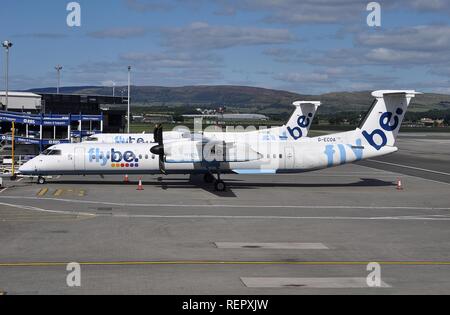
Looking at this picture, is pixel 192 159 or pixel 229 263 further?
pixel 192 159

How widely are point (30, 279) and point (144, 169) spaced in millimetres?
22949

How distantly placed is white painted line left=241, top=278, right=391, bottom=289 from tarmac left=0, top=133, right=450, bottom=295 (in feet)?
0.09

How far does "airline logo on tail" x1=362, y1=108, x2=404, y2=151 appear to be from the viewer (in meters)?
39.6

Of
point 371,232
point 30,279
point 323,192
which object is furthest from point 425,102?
point 30,279

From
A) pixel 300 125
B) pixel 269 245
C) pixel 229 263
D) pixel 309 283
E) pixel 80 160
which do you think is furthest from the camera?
pixel 300 125

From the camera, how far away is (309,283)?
1677 cm

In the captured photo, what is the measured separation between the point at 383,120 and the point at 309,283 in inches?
977

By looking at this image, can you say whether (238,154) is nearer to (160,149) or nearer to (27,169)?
(160,149)

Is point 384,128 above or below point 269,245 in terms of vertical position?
above

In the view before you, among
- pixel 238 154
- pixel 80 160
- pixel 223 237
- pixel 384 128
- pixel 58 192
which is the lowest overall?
pixel 58 192

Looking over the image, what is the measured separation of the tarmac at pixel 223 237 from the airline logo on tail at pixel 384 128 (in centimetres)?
306

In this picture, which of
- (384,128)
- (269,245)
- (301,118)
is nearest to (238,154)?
(384,128)

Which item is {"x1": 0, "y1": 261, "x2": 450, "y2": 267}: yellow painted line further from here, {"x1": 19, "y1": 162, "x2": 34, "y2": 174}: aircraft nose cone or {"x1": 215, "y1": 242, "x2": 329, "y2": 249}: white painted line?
{"x1": 19, "y1": 162, "x2": 34, "y2": 174}: aircraft nose cone
